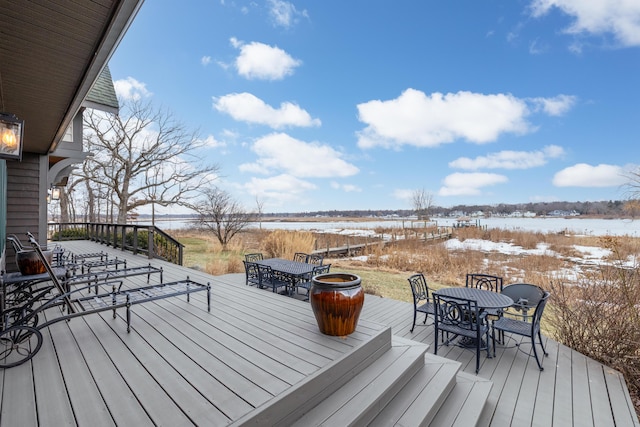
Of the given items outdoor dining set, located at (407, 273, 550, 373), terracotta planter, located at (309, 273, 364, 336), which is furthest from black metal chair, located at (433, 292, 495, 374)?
terracotta planter, located at (309, 273, 364, 336)

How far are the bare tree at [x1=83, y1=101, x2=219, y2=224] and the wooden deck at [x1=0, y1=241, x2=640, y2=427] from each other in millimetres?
15709

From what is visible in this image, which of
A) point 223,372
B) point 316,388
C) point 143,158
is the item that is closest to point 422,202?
point 143,158

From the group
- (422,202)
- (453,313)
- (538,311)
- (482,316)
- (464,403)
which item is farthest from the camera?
(422,202)

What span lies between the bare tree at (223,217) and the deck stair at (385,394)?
507 inches

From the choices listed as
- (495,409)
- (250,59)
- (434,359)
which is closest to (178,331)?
(434,359)

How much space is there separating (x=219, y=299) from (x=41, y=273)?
76.6 inches

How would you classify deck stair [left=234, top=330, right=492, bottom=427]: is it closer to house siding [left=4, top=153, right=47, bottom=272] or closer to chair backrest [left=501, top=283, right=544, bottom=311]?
chair backrest [left=501, top=283, right=544, bottom=311]

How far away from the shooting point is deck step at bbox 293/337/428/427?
5.87 ft

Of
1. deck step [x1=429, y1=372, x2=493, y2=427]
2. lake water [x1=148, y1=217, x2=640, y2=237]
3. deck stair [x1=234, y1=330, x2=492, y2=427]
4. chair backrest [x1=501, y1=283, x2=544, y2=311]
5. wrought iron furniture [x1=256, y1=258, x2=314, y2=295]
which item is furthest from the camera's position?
lake water [x1=148, y1=217, x2=640, y2=237]

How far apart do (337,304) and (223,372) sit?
40.2 inches

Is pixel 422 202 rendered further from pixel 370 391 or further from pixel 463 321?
pixel 370 391

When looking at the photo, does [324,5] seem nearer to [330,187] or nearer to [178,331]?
[178,331]

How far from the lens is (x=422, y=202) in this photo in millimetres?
23828

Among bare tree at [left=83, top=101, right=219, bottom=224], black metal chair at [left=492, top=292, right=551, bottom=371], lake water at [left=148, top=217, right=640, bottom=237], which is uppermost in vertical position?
bare tree at [left=83, top=101, right=219, bottom=224]
